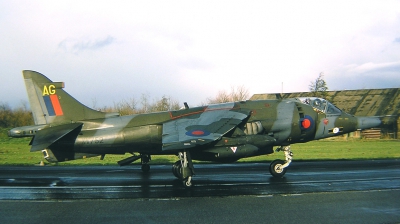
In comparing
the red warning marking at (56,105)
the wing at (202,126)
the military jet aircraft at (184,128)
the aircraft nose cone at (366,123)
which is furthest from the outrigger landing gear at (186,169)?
the aircraft nose cone at (366,123)

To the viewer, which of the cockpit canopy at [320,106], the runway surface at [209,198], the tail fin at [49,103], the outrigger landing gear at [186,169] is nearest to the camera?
the runway surface at [209,198]

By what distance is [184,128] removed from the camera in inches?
600

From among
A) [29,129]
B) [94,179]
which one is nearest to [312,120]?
[94,179]

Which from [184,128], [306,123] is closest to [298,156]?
[306,123]

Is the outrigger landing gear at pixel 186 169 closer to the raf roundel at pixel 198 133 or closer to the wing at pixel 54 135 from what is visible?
the raf roundel at pixel 198 133

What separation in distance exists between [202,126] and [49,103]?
624cm

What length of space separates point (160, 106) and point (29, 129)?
32630mm

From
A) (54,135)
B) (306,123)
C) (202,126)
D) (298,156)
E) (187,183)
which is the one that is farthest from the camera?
(298,156)

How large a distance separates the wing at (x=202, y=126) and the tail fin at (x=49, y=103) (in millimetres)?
3526

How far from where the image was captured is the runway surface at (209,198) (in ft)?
31.2

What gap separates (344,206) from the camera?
10.5 m

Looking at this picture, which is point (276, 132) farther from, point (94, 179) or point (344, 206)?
point (94, 179)

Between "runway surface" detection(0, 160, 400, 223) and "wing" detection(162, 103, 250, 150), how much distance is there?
1607mm

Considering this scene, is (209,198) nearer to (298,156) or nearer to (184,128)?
(184,128)
